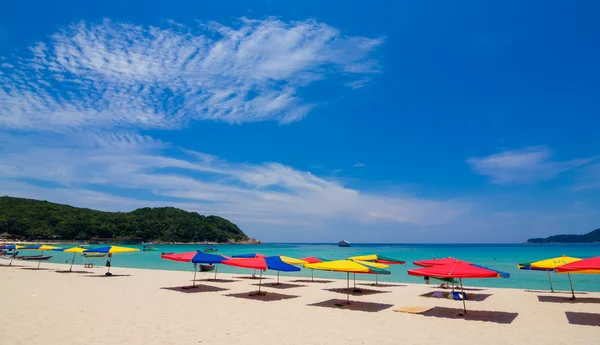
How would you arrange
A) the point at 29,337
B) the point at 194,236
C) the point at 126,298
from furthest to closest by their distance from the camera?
the point at 194,236, the point at 126,298, the point at 29,337

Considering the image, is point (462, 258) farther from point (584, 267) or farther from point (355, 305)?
point (584, 267)

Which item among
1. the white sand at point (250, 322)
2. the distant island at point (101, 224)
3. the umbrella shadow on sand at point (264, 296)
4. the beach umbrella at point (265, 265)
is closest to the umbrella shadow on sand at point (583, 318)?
the white sand at point (250, 322)

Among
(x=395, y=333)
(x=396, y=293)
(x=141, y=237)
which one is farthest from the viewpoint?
(x=141, y=237)

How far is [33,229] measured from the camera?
339 ft

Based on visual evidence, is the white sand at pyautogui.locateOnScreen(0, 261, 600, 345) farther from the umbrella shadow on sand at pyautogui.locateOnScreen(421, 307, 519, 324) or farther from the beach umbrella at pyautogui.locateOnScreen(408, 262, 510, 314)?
the beach umbrella at pyautogui.locateOnScreen(408, 262, 510, 314)

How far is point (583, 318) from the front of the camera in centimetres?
1153

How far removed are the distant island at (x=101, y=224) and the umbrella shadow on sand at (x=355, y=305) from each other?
11523cm

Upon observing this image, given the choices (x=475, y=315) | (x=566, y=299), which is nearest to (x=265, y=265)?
(x=475, y=315)

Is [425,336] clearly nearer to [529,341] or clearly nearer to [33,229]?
[529,341]

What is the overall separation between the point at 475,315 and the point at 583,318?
3.39 metres

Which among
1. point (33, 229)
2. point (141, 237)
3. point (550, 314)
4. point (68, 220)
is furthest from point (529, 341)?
point (141, 237)

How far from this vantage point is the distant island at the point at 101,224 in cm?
10422

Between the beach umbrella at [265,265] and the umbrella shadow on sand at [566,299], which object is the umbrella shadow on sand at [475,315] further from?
the beach umbrella at [265,265]

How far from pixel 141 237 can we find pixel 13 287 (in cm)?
13356
